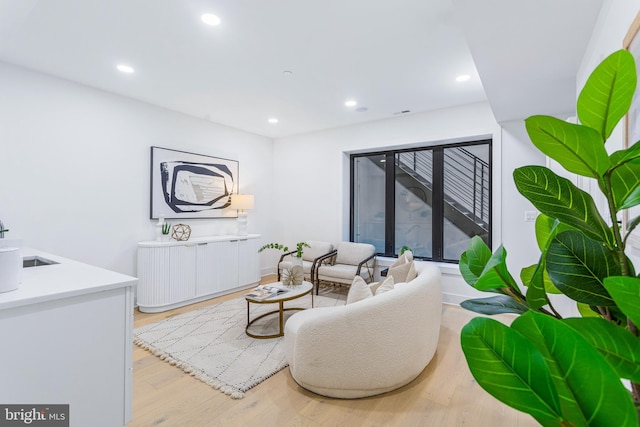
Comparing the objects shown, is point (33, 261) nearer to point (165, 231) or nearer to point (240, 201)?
point (165, 231)

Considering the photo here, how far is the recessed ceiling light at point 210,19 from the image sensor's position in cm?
222

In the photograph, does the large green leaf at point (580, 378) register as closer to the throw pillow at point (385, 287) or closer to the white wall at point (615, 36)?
the white wall at point (615, 36)

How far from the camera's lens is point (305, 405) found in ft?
6.55

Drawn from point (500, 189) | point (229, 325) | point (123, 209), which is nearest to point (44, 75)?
point (123, 209)

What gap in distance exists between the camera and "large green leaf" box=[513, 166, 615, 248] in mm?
528

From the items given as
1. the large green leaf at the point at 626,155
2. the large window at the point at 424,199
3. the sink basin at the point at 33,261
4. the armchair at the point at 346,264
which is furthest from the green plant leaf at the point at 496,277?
the large window at the point at 424,199

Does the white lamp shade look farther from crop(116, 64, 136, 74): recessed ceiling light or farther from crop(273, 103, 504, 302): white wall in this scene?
crop(116, 64, 136, 74): recessed ceiling light

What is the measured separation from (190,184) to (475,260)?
173 inches

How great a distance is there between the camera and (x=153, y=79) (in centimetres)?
331

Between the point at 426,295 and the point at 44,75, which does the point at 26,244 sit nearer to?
the point at 44,75

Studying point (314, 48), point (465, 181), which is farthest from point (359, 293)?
point (465, 181)

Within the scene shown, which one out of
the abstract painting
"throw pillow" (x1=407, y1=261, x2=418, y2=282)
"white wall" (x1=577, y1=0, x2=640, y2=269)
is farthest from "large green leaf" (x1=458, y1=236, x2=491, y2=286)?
the abstract painting

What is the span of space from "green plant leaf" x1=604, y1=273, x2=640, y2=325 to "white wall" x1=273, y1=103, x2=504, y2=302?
3.83m

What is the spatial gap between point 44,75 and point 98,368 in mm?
3358
